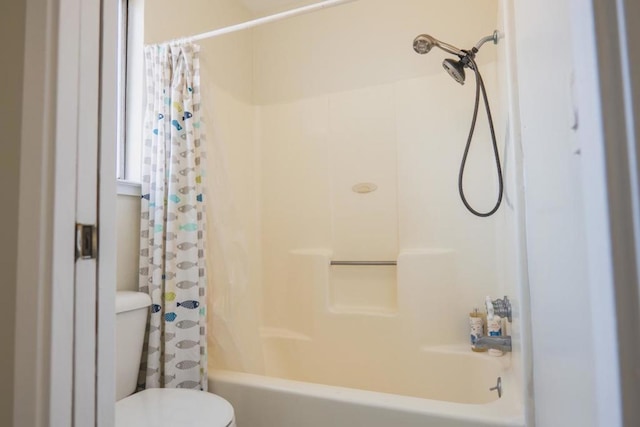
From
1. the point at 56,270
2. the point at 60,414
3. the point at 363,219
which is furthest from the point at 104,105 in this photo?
the point at 363,219

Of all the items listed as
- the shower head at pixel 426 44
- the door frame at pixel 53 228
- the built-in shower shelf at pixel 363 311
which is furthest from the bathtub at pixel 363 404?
the shower head at pixel 426 44

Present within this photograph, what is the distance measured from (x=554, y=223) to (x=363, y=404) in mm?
837

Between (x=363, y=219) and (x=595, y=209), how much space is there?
66.2 inches

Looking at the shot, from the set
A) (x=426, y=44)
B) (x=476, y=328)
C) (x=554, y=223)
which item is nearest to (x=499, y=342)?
(x=476, y=328)

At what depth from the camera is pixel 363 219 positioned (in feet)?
6.61

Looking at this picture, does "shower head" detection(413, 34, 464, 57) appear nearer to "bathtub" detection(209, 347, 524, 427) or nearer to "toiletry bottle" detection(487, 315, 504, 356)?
"toiletry bottle" detection(487, 315, 504, 356)

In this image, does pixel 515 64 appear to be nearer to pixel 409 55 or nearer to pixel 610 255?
pixel 610 255

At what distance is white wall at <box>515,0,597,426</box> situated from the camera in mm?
442

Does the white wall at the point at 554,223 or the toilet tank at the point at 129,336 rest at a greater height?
the white wall at the point at 554,223

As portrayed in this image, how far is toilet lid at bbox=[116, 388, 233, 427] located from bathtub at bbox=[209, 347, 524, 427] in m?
0.22

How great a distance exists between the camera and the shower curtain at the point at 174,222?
1.34 meters

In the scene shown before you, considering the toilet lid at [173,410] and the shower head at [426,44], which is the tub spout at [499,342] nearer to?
the toilet lid at [173,410]

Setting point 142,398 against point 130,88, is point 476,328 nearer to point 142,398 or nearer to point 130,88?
point 142,398

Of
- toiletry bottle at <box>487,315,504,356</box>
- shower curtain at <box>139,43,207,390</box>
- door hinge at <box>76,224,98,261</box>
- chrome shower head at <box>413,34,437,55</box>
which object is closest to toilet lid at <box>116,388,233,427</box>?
shower curtain at <box>139,43,207,390</box>
